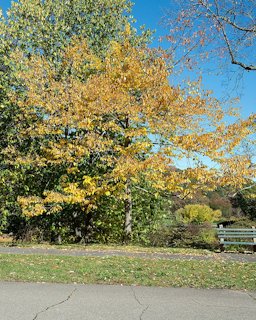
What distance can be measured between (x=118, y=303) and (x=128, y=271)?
258 cm

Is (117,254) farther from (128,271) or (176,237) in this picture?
(176,237)

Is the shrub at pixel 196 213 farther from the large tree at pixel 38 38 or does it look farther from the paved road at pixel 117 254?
the paved road at pixel 117 254

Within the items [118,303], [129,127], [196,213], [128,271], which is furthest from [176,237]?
[196,213]

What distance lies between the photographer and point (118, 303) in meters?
5.30

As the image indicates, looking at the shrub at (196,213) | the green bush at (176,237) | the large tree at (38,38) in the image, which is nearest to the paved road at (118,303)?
the large tree at (38,38)

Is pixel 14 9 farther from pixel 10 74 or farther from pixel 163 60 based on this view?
pixel 163 60

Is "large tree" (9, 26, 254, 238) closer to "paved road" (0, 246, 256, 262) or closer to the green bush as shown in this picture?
"paved road" (0, 246, 256, 262)

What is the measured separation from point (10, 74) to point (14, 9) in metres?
3.56

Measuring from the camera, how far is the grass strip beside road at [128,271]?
6766mm

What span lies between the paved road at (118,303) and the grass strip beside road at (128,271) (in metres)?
0.46

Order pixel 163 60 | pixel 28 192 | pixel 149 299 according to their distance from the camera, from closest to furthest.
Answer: pixel 149 299, pixel 163 60, pixel 28 192

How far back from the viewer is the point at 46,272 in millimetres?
7430

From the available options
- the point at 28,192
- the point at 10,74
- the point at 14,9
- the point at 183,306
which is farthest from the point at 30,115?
the point at 183,306

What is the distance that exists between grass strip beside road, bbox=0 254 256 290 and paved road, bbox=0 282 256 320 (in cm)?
46
